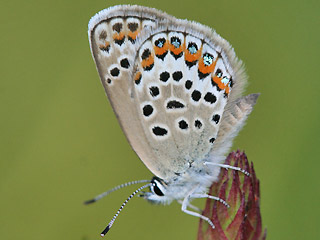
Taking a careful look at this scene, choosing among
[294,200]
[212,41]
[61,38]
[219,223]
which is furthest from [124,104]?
[61,38]

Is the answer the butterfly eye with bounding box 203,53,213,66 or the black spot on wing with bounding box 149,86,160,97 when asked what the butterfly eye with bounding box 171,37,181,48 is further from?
the black spot on wing with bounding box 149,86,160,97

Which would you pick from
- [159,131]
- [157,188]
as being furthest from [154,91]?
[157,188]

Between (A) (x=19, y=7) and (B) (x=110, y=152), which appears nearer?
(B) (x=110, y=152)

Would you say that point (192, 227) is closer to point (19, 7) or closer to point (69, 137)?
point (69, 137)

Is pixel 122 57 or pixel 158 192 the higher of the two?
pixel 122 57

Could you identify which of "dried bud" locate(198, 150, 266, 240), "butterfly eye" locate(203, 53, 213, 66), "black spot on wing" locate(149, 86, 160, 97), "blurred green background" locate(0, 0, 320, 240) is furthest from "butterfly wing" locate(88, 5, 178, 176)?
"blurred green background" locate(0, 0, 320, 240)

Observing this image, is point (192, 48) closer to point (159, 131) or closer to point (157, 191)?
point (159, 131)

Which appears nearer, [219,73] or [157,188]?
[157,188]
